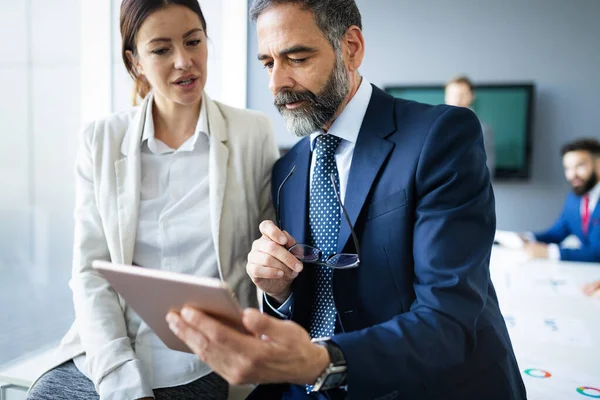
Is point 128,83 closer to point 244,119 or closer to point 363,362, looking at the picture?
point 244,119

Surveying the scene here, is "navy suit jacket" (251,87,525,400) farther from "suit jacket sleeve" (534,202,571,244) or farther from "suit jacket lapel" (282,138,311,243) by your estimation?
"suit jacket sleeve" (534,202,571,244)

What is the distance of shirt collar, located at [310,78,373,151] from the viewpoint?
138cm

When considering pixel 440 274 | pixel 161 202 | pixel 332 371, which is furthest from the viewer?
pixel 161 202

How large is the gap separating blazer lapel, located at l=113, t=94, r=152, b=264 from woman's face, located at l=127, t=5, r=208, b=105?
0.52ft

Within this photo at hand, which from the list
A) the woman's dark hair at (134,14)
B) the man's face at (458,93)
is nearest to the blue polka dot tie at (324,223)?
the woman's dark hair at (134,14)

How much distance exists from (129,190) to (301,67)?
610mm

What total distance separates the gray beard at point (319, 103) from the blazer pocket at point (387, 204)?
27cm

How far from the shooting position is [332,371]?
0.95 metres

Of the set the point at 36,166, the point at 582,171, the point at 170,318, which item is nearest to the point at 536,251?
the point at 582,171

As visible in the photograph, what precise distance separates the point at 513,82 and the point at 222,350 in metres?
5.39

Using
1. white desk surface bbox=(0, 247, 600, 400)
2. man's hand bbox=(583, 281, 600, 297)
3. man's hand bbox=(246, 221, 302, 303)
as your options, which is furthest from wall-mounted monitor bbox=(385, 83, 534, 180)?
man's hand bbox=(246, 221, 302, 303)

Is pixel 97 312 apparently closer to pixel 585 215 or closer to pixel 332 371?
pixel 332 371

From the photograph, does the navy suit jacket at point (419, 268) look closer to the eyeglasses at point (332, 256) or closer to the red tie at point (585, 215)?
the eyeglasses at point (332, 256)

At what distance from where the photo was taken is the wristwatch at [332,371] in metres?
0.94
